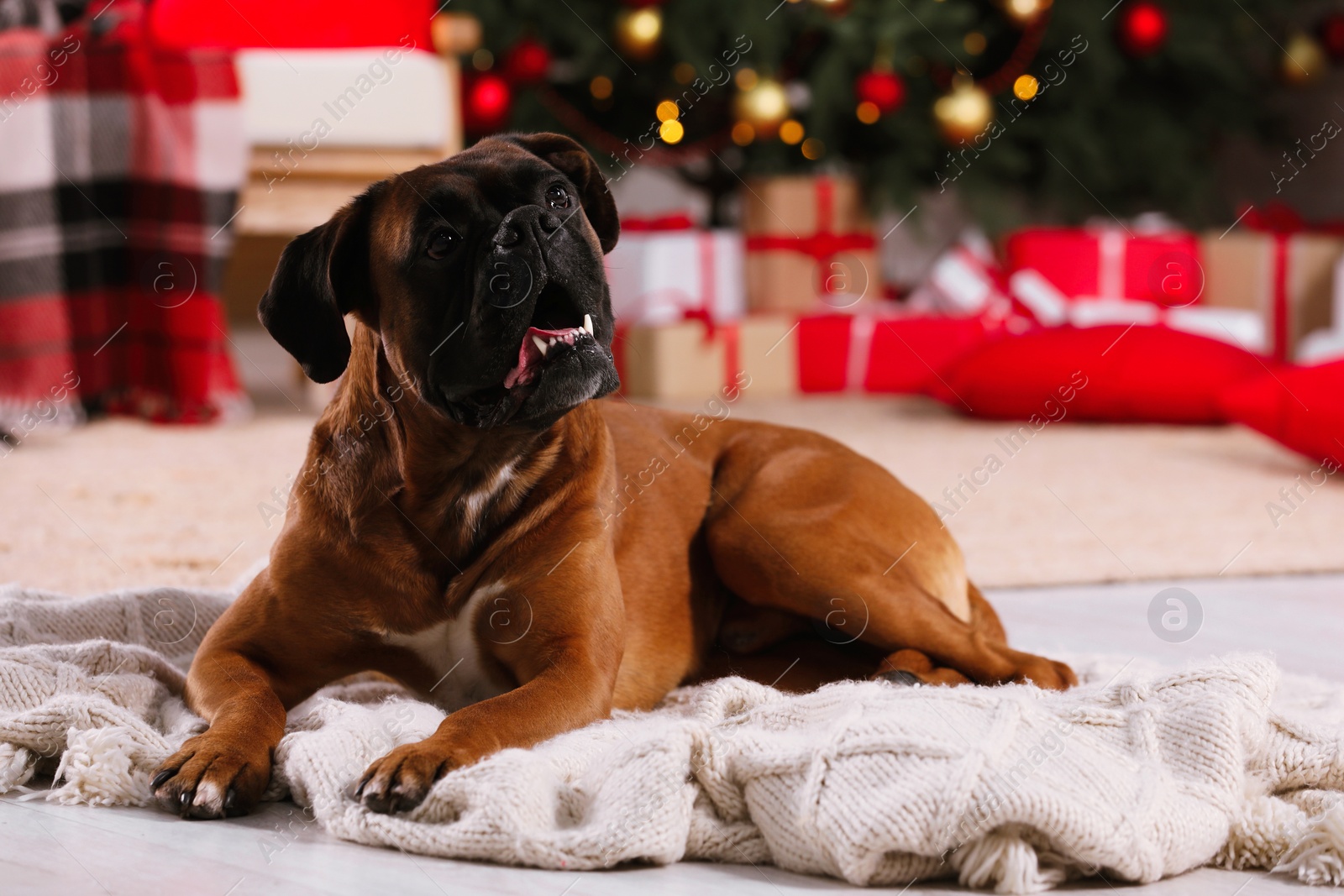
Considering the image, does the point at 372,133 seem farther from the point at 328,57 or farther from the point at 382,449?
the point at 382,449

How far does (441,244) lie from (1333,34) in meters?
6.13

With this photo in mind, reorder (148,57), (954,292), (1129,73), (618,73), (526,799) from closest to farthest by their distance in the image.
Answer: (526,799) < (148,57) < (618,73) < (954,292) < (1129,73)

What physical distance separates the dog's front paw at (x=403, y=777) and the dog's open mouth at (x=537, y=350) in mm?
478

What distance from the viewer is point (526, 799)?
Answer: 1390mm

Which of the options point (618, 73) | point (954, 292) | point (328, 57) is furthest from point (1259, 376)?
point (328, 57)

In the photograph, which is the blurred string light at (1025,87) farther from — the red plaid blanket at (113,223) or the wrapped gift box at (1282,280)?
the red plaid blanket at (113,223)

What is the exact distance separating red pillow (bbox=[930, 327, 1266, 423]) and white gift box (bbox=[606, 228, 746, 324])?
1.36 metres

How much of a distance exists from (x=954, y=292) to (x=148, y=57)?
3.58m

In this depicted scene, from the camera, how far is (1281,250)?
20.1 feet

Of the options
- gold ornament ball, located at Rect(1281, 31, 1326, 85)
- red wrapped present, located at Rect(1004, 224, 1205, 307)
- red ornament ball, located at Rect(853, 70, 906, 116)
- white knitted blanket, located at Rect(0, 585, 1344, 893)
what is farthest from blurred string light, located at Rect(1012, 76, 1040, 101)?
white knitted blanket, located at Rect(0, 585, 1344, 893)

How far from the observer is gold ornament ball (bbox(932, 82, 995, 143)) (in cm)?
586

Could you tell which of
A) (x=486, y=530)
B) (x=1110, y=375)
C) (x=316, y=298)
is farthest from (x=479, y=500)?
(x=1110, y=375)

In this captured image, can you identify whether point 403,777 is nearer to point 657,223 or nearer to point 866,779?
point 866,779

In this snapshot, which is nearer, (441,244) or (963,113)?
(441,244)
